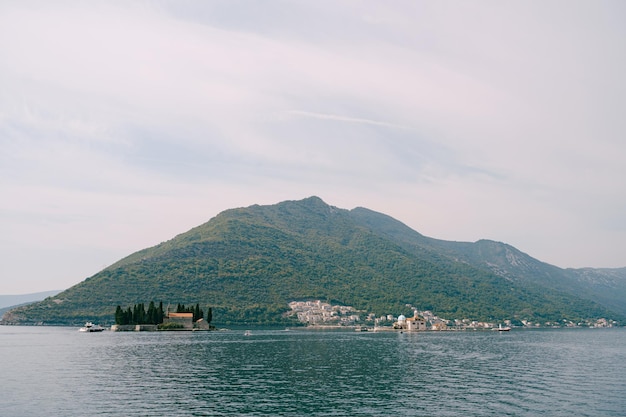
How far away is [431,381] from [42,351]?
9289 cm

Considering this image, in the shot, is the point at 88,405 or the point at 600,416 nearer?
the point at 600,416

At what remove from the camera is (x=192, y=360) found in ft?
345

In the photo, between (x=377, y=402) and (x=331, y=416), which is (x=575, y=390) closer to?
(x=377, y=402)

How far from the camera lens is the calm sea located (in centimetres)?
5816

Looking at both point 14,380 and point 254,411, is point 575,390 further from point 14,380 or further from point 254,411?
point 14,380

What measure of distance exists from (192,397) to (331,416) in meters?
19.5

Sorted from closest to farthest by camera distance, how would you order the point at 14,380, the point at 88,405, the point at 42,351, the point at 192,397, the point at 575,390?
1. the point at 88,405
2. the point at 192,397
3. the point at 575,390
4. the point at 14,380
5. the point at 42,351

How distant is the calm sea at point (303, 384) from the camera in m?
58.2

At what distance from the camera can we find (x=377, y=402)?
203 ft

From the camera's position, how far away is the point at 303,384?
7406cm

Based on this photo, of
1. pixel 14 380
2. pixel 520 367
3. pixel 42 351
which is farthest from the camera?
pixel 42 351

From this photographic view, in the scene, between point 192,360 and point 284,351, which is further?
point 284,351

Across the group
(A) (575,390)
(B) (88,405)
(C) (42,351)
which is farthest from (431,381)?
(C) (42,351)

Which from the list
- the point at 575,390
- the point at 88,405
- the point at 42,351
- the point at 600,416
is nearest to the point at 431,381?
the point at 575,390
